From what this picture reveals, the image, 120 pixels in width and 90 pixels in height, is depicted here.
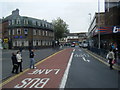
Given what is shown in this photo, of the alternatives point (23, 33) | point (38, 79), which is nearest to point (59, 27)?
point (23, 33)

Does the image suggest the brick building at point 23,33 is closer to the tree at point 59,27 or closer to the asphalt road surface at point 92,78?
the tree at point 59,27

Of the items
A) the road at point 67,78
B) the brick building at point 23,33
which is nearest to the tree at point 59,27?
the brick building at point 23,33

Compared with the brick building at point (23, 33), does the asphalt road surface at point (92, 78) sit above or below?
below

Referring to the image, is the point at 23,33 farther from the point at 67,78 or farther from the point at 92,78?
the point at 92,78

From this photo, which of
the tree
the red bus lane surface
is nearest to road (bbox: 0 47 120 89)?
the red bus lane surface

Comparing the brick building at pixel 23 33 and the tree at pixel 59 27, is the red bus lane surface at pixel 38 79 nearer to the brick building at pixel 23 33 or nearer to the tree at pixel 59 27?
the brick building at pixel 23 33

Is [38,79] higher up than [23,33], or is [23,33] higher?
[23,33]

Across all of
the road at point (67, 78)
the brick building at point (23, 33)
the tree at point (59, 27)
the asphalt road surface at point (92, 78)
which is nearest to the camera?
the asphalt road surface at point (92, 78)

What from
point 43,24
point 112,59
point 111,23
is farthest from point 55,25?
point 112,59

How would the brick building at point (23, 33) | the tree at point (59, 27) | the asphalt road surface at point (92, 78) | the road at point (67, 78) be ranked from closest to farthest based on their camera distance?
the asphalt road surface at point (92, 78) → the road at point (67, 78) → the brick building at point (23, 33) → the tree at point (59, 27)

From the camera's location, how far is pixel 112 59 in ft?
39.1

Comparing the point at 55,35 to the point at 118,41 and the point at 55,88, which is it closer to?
the point at 118,41

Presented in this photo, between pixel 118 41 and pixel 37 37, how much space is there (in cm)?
3146

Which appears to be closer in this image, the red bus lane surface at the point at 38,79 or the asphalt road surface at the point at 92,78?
the asphalt road surface at the point at 92,78
